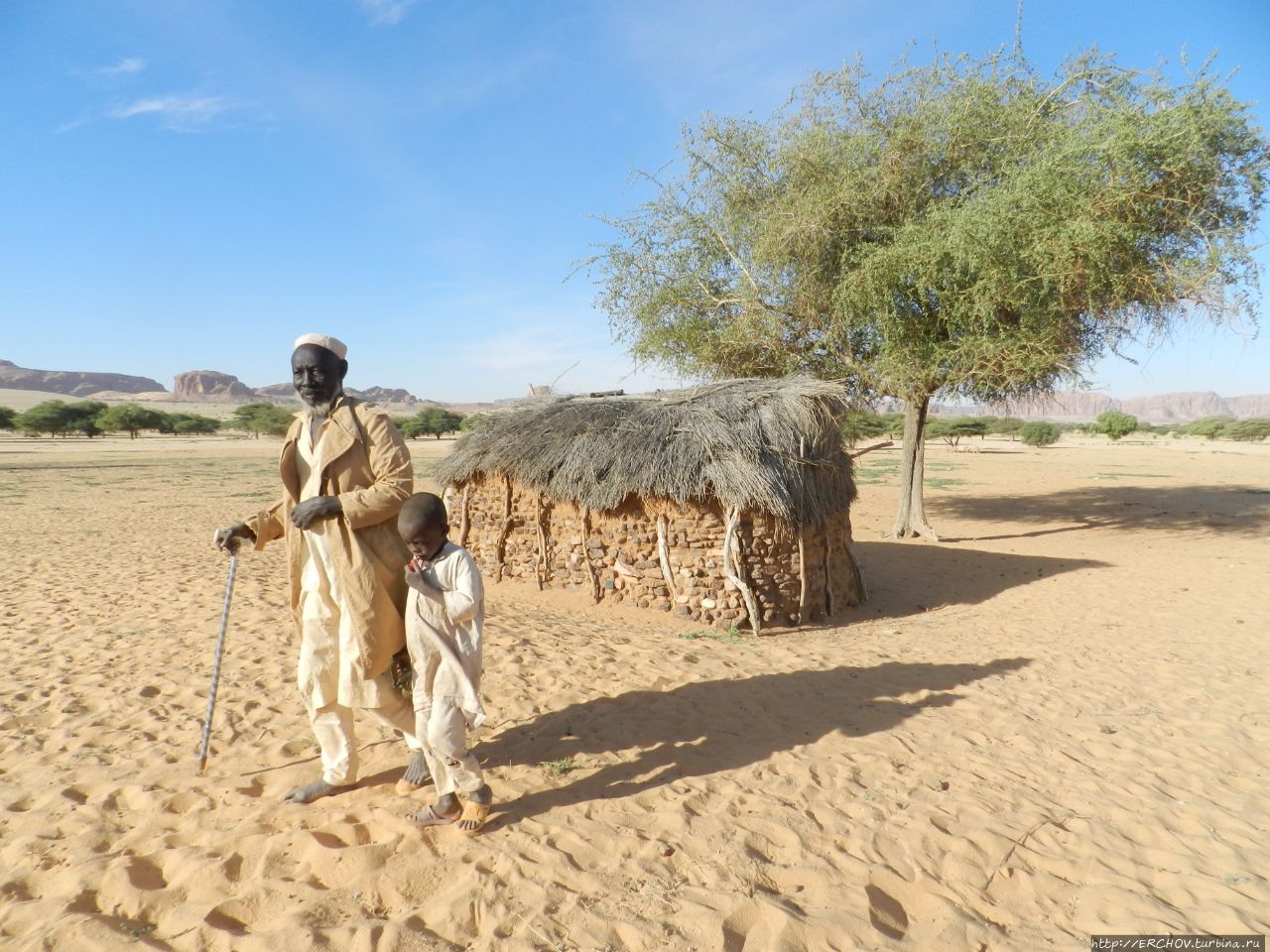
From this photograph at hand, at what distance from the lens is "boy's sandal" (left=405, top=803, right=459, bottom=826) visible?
294cm

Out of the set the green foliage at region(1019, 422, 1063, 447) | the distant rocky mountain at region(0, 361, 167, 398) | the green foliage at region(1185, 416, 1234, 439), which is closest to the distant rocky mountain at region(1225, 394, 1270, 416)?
the green foliage at region(1185, 416, 1234, 439)

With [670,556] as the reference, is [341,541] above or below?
above

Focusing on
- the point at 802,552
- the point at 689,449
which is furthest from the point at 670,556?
the point at 802,552

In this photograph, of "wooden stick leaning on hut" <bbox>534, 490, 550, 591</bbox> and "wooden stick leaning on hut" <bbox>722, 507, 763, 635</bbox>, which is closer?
"wooden stick leaning on hut" <bbox>722, 507, 763, 635</bbox>

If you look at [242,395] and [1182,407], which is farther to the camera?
[1182,407]

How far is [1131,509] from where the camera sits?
54.5 ft

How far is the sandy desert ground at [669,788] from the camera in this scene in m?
2.55

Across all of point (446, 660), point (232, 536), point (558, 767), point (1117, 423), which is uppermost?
point (1117, 423)

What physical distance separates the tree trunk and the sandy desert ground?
5174mm

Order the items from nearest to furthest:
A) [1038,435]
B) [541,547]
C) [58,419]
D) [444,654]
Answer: [444,654] → [541,547] → [58,419] → [1038,435]

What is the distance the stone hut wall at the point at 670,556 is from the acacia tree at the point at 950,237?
442cm

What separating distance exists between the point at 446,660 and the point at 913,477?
11.7 meters

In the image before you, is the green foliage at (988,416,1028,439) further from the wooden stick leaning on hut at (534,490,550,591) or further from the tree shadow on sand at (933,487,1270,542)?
the wooden stick leaning on hut at (534,490,550,591)

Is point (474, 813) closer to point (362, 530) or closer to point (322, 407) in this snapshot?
point (362, 530)
